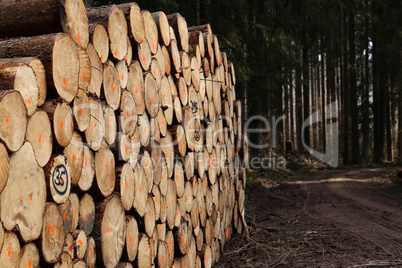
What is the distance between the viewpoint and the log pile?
5.41 feet

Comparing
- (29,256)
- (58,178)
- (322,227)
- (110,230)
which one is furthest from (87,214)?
(322,227)

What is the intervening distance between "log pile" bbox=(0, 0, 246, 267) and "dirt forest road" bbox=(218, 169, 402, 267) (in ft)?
3.21

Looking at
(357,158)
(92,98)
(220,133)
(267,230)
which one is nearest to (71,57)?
(92,98)

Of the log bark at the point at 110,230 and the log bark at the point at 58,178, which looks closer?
the log bark at the point at 58,178

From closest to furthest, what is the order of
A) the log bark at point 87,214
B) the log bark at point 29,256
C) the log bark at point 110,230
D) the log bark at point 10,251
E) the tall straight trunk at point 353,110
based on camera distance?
the log bark at point 10,251
the log bark at point 29,256
the log bark at point 87,214
the log bark at point 110,230
the tall straight trunk at point 353,110

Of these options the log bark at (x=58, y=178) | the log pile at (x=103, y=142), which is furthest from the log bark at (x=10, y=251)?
the log bark at (x=58, y=178)

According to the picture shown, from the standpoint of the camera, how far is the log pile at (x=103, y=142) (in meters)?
1.65

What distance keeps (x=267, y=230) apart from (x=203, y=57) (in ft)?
9.89

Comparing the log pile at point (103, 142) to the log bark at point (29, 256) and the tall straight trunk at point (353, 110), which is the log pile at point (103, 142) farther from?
the tall straight trunk at point (353, 110)

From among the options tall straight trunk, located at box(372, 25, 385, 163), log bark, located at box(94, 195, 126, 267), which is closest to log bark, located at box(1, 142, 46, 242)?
log bark, located at box(94, 195, 126, 267)

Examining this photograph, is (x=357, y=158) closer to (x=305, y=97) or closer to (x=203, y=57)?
(x=305, y=97)

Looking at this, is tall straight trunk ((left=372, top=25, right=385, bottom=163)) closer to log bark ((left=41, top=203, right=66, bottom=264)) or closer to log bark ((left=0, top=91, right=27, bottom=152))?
log bark ((left=41, top=203, right=66, bottom=264))

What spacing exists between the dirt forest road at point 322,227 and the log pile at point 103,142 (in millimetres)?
979

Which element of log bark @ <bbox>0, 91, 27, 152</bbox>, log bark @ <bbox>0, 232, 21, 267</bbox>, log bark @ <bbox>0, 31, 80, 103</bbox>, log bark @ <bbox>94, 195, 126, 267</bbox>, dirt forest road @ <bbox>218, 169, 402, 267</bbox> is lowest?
dirt forest road @ <bbox>218, 169, 402, 267</bbox>
